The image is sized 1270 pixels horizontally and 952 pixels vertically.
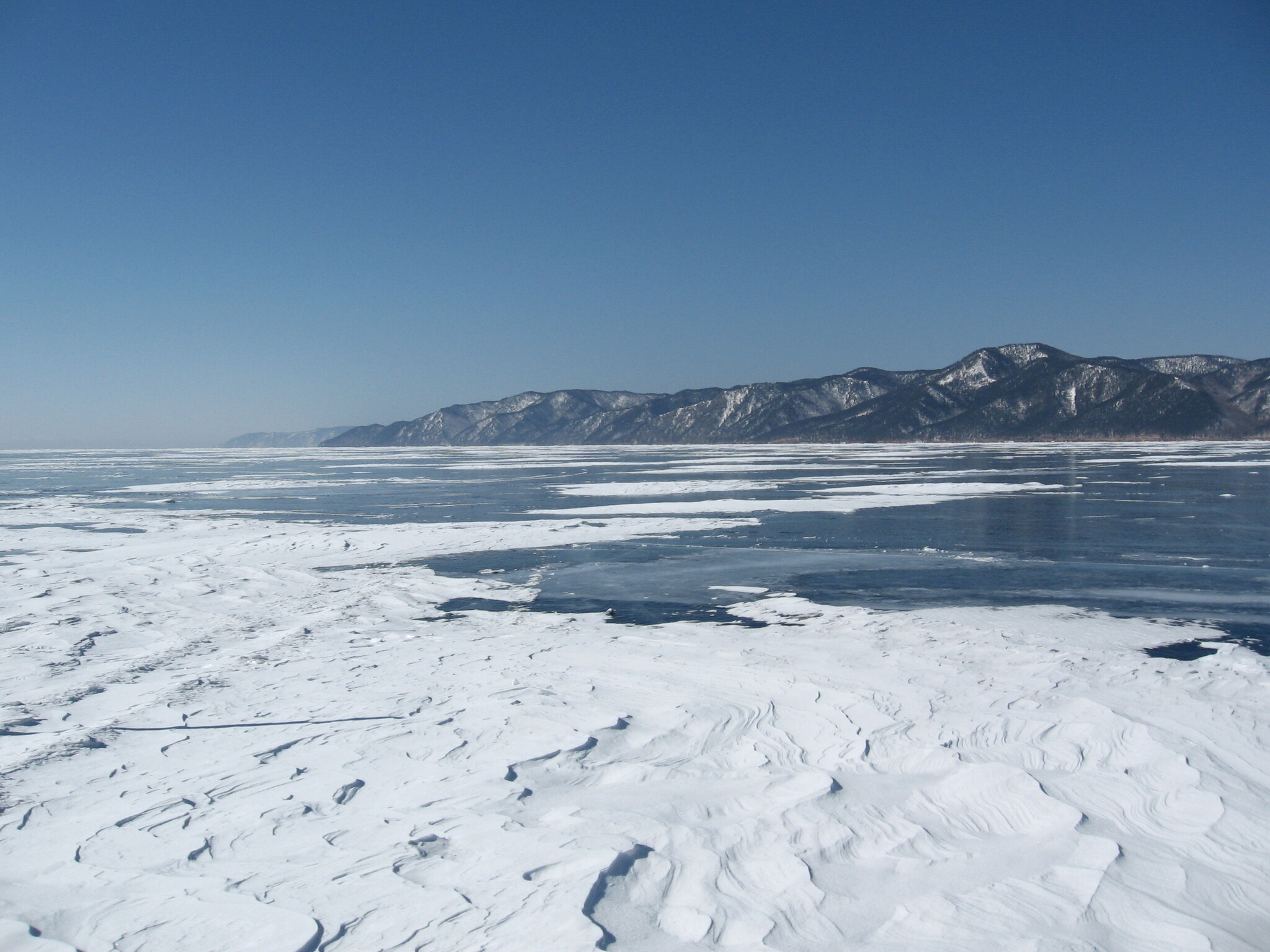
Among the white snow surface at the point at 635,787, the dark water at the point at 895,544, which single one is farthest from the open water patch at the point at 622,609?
the white snow surface at the point at 635,787

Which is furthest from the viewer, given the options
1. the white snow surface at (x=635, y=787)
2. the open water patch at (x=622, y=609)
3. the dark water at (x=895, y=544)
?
the dark water at (x=895, y=544)

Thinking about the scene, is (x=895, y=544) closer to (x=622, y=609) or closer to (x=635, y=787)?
(x=622, y=609)

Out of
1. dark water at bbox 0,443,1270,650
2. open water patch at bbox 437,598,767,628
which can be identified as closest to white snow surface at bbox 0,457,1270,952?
open water patch at bbox 437,598,767,628

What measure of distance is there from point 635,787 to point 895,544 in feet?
41.9

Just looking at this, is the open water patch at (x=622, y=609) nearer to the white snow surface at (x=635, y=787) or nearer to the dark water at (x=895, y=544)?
the dark water at (x=895, y=544)

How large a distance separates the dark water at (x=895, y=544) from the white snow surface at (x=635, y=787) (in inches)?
68.9

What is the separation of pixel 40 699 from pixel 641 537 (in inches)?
496

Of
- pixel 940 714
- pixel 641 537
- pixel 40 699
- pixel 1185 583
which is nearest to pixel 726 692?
pixel 940 714

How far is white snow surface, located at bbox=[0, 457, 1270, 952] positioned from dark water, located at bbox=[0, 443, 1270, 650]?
1749mm

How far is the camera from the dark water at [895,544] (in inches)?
452

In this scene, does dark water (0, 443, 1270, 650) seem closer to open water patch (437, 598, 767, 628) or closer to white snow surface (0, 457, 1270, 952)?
open water patch (437, 598, 767, 628)

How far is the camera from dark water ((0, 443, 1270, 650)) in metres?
11.5

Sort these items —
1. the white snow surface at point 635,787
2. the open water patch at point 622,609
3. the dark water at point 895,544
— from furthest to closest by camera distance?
the dark water at point 895,544, the open water patch at point 622,609, the white snow surface at point 635,787

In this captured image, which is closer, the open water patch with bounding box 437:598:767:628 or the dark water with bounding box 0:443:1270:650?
the open water patch with bounding box 437:598:767:628
